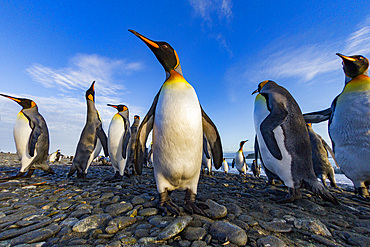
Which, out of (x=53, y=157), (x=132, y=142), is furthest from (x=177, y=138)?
(x=53, y=157)

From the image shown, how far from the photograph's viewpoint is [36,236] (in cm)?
155

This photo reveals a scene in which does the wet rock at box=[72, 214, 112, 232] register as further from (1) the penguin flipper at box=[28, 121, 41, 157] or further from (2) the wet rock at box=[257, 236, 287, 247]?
(1) the penguin flipper at box=[28, 121, 41, 157]

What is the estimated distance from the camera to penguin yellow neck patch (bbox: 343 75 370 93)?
127 inches

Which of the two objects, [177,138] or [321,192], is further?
[321,192]

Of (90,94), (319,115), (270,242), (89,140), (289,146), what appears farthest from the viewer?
(90,94)

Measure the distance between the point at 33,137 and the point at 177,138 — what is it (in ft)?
16.0

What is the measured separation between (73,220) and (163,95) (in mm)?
1712

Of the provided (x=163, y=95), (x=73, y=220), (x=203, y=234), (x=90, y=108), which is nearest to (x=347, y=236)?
(x=203, y=234)

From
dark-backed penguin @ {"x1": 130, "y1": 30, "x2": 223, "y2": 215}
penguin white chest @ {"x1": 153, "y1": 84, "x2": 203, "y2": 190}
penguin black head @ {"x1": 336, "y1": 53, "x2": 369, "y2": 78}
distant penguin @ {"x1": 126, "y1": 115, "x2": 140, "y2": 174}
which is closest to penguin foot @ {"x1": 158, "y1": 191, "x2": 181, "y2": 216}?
dark-backed penguin @ {"x1": 130, "y1": 30, "x2": 223, "y2": 215}

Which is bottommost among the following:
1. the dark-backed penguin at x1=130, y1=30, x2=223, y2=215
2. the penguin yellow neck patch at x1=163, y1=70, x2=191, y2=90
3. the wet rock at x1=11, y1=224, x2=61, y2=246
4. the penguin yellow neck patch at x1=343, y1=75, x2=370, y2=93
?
the wet rock at x1=11, y1=224, x2=61, y2=246

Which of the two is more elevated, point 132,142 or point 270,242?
point 132,142

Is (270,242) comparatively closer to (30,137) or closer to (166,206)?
(166,206)

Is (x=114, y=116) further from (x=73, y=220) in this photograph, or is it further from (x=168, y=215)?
(x=168, y=215)

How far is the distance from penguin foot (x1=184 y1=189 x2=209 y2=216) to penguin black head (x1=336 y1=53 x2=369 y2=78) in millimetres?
4017
